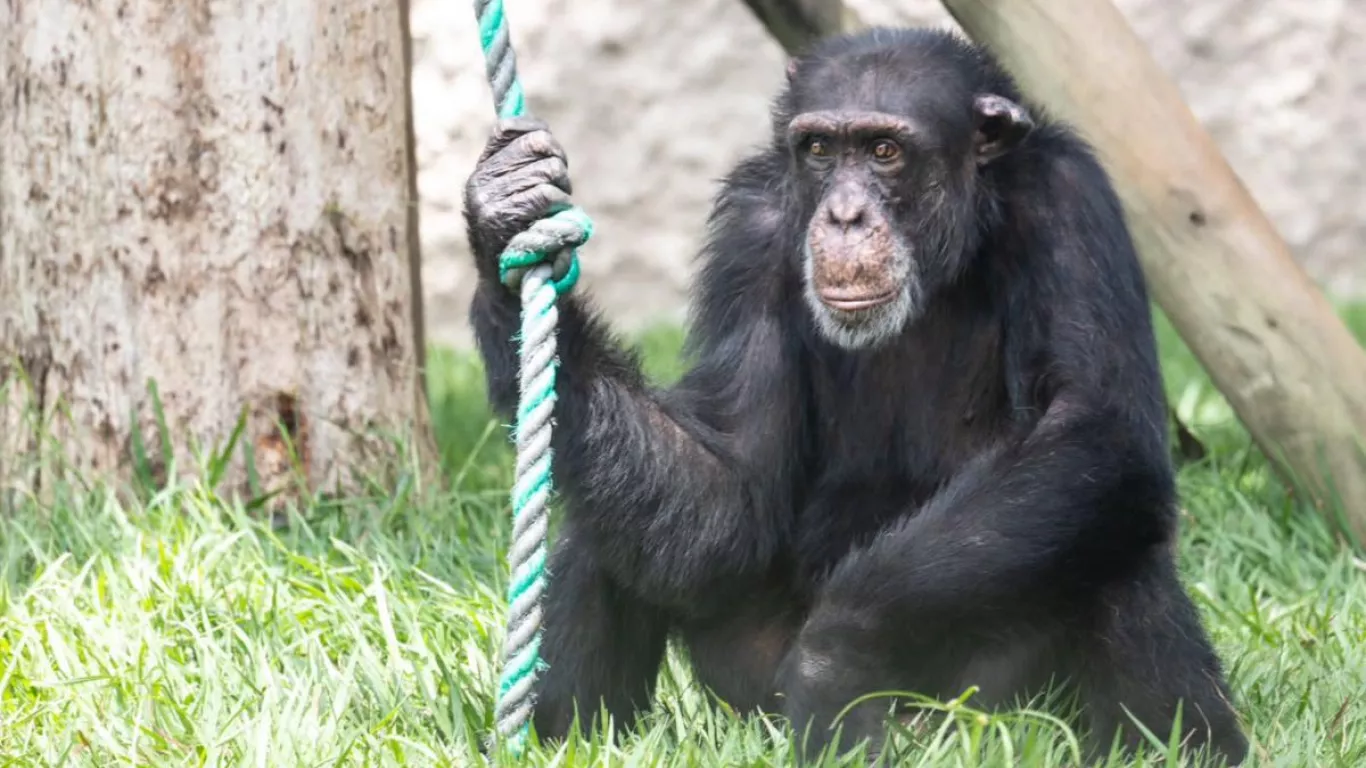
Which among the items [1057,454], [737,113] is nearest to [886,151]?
[1057,454]

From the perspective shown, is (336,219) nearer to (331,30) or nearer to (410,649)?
(331,30)

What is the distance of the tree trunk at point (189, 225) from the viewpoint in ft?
15.9

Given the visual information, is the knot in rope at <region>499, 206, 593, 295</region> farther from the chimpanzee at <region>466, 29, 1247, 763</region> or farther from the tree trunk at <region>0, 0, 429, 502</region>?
the tree trunk at <region>0, 0, 429, 502</region>

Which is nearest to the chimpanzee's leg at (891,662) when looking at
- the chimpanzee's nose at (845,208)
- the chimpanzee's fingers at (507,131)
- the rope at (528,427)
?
the rope at (528,427)

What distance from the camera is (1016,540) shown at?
346 centimetres

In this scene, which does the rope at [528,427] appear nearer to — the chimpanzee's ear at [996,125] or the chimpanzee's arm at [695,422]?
the chimpanzee's arm at [695,422]

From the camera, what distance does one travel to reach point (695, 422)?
3.86 metres

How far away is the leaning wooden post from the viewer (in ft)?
15.3

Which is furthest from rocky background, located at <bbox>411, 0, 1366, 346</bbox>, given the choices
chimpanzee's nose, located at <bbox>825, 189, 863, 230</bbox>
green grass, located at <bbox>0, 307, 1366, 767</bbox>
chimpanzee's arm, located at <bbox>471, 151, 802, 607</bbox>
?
chimpanzee's nose, located at <bbox>825, 189, 863, 230</bbox>

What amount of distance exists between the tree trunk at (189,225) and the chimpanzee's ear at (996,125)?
6.42 ft

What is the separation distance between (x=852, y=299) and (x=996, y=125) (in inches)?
21.7

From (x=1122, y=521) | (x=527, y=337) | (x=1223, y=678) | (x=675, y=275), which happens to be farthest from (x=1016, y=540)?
(x=675, y=275)

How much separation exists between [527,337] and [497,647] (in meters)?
1.06

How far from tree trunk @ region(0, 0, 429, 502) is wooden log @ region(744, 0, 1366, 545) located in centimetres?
178
